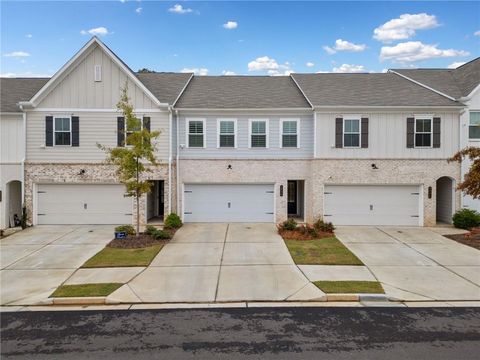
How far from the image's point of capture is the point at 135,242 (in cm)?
1379

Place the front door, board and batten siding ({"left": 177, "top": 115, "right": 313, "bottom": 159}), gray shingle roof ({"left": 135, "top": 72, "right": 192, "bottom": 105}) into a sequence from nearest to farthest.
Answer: board and batten siding ({"left": 177, "top": 115, "right": 313, "bottom": 159}), gray shingle roof ({"left": 135, "top": 72, "right": 192, "bottom": 105}), the front door

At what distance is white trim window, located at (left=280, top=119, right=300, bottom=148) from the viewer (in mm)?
17828


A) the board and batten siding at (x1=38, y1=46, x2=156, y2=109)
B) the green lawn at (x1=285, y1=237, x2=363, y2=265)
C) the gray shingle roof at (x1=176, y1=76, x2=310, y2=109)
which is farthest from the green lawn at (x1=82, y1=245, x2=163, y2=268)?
the gray shingle roof at (x1=176, y1=76, x2=310, y2=109)

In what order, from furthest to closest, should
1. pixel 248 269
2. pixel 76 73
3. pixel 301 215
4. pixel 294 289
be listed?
1. pixel 301 215
2. pixel 76 73
3. pixel 248 269
4. pixel 294 289

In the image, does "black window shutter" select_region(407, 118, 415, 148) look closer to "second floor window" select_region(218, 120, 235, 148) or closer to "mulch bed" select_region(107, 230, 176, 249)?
"second floor window" select_region(218, 120, 235, 148)

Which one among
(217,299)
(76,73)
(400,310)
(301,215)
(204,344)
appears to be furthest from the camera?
(301,215)

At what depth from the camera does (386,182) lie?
679 inches

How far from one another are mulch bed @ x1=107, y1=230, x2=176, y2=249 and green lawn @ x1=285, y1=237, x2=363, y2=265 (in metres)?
5.52

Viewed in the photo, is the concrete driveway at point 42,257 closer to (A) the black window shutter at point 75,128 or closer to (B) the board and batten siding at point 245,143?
(A) the black window shutter at point 75,128

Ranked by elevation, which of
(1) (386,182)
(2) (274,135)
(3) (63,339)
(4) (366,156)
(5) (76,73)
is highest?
(5) (76,73)

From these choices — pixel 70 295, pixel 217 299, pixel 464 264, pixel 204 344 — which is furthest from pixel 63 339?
pixel 464 264

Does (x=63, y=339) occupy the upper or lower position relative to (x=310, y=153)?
lower

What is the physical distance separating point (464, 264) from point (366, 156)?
7.36 meters

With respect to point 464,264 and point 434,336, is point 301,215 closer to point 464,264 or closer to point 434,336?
point 464,264
